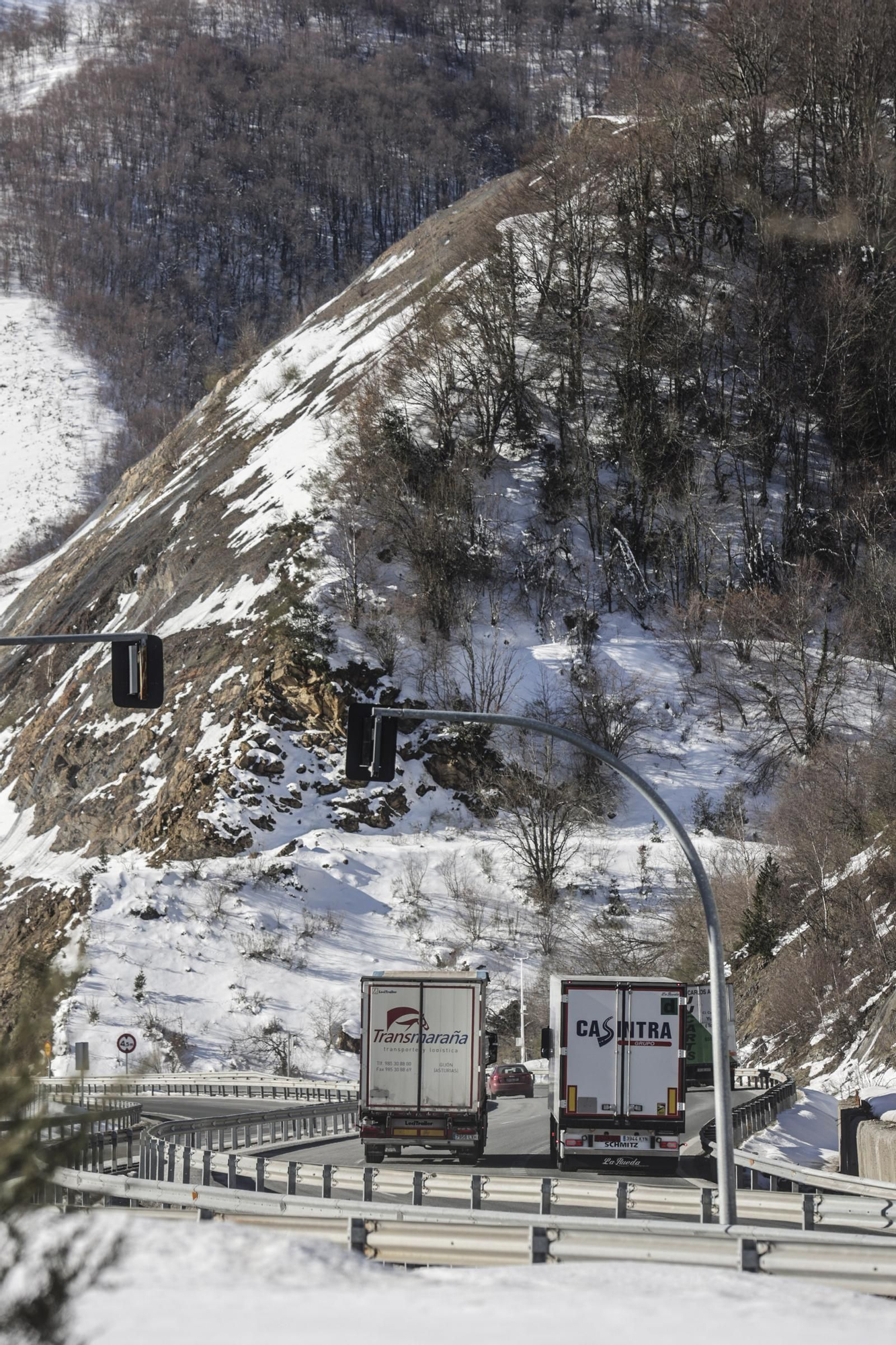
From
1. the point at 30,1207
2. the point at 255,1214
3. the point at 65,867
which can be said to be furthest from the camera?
the point at 65,867

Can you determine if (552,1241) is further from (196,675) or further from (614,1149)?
(196,675)

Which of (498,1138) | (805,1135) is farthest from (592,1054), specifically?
(498,1138)

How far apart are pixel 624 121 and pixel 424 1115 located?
7474cm

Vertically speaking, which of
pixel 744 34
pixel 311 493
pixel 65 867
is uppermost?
pixel 744 34

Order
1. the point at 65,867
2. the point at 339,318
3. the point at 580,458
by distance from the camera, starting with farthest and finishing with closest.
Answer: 1. the point at 339,318
2. the point at 580,458
3. the point at 65,867

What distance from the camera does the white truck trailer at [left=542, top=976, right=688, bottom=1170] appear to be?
23859mm

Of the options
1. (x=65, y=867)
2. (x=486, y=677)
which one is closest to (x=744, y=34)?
(x=486, y=677)

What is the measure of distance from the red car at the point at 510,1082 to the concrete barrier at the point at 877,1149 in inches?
900

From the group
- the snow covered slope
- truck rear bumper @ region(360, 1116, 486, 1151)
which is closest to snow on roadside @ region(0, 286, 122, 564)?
the snow covered slope

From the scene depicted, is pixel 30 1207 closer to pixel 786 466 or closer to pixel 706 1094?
pixel 706 1094

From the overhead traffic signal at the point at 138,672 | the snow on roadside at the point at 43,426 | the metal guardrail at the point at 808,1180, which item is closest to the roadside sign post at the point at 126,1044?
the metal guardrail at the point at 808,1180

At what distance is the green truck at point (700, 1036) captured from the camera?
36906 millimetres

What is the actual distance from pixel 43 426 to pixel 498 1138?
145 meters

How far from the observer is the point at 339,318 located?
102562 mm
